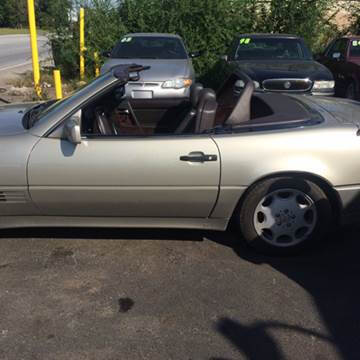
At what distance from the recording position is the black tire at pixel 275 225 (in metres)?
3.41

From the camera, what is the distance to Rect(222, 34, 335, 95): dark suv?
782 cm

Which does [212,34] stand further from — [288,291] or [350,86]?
[288,291]

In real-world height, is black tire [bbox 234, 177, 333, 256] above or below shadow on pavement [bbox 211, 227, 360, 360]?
above

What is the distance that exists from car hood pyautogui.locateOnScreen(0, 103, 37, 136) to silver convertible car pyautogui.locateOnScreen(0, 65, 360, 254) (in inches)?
1.0

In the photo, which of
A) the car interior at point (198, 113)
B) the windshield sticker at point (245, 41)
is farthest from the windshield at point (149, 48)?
the car interior at point (198, 113)

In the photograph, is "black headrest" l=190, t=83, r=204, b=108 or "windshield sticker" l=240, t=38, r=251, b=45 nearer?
"black headrest" l=190, t=83, r=204, b=108

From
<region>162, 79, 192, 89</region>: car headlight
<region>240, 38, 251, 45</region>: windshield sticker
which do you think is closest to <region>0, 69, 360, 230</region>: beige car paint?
<region>162, 79, 192, 89</region>: car headlight

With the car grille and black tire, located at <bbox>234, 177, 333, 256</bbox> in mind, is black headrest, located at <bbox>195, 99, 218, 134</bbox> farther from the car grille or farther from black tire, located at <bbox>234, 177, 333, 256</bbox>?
the car grille

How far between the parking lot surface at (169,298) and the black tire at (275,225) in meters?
0.10

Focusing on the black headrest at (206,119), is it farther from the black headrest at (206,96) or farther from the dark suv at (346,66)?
the dark suv at (346,66)

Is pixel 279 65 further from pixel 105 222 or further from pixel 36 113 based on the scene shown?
pixel 105 222

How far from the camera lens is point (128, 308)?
116 inches

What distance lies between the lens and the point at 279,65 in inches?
332

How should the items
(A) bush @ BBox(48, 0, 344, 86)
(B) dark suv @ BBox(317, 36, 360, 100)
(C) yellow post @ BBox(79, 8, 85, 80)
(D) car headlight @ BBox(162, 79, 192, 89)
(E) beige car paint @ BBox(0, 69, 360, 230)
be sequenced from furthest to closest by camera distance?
(A) bush @ BBox(48, 0, 344, 86)
(C) yellow post @ BBox(79, 8, 85, 80)
(B) dark suv @ BBox(317, 36, 360, 100)
(D) car headlight @ BBox(162, 79, 192, 89)
(E) beige car paint @ BBox(0, 69, 360, 230)
